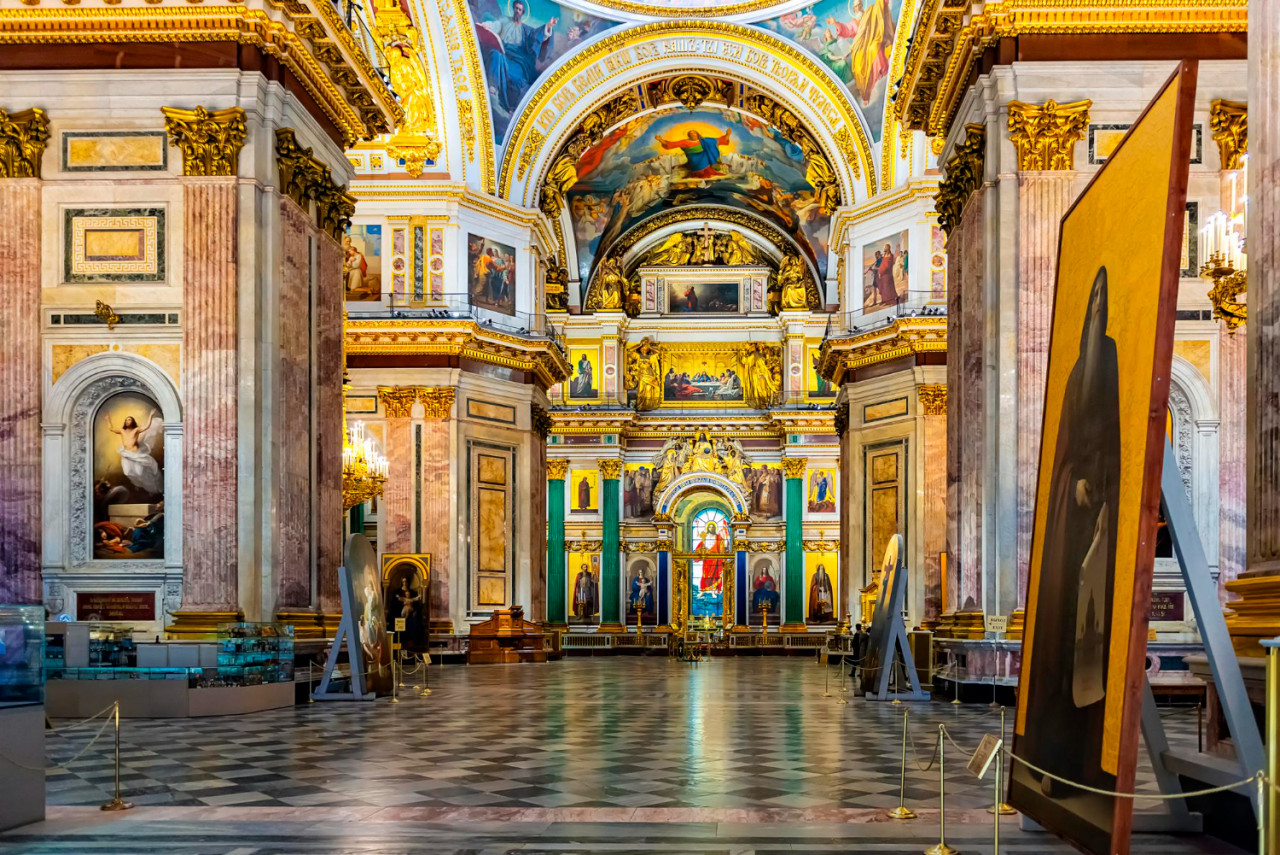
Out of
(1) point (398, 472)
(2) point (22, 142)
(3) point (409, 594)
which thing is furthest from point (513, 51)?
(2) point (22, 142)

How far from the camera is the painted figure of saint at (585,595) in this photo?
44.2m

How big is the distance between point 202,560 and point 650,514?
31.0 metres

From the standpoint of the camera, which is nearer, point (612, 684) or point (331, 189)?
point (331, 189)

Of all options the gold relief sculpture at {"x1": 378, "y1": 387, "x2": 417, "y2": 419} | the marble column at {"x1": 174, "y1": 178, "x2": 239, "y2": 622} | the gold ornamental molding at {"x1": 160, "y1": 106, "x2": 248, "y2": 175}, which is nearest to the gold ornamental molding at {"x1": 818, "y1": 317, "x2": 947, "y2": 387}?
the gold relief sculpture at {"x1": 378, "y1": 387, "x2": 417, "y2": 419}

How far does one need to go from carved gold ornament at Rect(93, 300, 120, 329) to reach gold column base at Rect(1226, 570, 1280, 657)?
1264 cm

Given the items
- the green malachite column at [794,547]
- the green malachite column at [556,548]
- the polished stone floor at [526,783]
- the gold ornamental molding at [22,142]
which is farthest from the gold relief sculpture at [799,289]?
the gold ornamental molding at [22,142]

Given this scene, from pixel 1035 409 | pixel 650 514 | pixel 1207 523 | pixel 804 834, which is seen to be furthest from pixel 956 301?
pixel 650 514

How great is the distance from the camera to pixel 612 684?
22.5m

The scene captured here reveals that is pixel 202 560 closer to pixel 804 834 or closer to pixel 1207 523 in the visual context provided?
pixel 804 834

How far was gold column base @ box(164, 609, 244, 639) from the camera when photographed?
14805 millimetres

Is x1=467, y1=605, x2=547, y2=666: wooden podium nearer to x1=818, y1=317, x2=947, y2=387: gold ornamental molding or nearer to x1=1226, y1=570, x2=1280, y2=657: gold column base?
x1=818, y1=317, x2=947, y2=387: gold ornamental molding

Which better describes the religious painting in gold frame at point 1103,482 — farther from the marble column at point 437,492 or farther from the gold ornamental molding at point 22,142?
the marble column at point 437,492

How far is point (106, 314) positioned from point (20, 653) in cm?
838

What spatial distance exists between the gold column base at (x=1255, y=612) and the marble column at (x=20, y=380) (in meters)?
12.8
